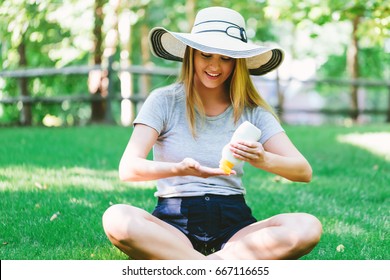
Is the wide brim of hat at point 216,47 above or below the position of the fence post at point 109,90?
above

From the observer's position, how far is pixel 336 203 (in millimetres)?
4574

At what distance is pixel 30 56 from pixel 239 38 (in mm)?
12904

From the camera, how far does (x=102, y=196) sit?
175 inches

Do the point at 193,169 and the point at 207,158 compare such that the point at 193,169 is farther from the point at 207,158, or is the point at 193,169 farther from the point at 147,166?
the point at 207,158

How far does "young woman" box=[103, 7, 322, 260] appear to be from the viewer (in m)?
2.71

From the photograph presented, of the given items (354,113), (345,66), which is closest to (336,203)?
(354,113)

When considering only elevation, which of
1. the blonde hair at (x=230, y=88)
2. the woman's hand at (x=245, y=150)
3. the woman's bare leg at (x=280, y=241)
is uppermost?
the blonde hair at (x=230, y=88)

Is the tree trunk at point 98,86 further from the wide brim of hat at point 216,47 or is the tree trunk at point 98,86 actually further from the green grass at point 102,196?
the wide brim of hat at point 216,47

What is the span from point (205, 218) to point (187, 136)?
395 millimetres

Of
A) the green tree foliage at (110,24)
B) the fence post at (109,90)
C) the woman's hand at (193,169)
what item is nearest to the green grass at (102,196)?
the woman's hand at (193,169)

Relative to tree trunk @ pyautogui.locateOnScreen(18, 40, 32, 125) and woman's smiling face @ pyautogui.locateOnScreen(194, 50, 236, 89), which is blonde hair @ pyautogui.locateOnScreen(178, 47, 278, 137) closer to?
woman's smiling face @ pyautogui.locateOnScreen(194, 50, 236, 89)

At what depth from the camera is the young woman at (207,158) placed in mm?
2715

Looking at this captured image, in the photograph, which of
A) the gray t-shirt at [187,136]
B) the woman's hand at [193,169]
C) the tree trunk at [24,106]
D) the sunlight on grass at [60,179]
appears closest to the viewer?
the woman's hand at [193,169]
